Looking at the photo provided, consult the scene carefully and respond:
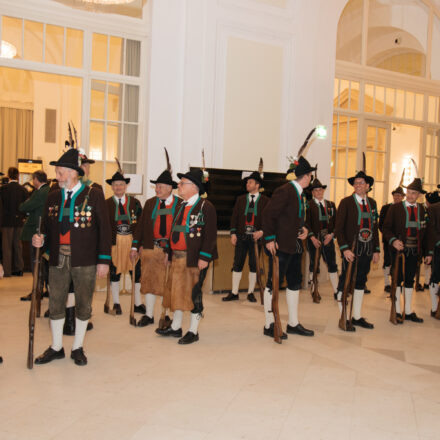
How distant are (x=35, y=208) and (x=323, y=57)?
18.1 ft

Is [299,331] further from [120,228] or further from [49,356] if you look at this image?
[49,356]

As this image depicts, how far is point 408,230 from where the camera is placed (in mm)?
6008

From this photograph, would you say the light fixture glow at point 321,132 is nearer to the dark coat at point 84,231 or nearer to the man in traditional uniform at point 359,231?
the man in traditional uniform at point 359,231

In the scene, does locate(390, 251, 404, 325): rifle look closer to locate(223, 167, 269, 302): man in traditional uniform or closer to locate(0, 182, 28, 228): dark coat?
locate(223, 167, 269, 302): man in traditional uniform

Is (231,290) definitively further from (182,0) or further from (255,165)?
(182,0)

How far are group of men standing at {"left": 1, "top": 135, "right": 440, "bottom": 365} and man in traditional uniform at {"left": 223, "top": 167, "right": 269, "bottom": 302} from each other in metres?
0.01

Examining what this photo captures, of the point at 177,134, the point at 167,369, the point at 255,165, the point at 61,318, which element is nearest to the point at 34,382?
the point at 61,318

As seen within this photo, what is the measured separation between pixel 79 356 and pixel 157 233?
1606 millimetres

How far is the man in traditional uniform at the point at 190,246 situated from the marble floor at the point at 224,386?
496 millimetres

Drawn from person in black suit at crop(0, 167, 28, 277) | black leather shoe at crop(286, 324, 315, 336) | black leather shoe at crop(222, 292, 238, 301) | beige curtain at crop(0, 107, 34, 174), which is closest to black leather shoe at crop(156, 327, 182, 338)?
black leather shoe at crop(286, 324, 315, 336)

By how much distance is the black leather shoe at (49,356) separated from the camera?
165 inches

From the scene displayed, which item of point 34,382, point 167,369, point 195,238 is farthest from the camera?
point 195,238

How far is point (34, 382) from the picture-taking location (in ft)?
12.4

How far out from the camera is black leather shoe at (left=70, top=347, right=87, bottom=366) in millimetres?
4188
